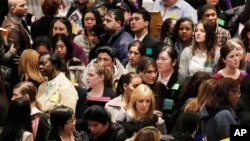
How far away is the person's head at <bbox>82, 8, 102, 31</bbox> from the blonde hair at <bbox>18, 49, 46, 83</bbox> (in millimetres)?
1935

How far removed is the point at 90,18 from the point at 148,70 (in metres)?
2.48

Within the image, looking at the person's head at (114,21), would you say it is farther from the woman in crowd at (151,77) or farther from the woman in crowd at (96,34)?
the woman in crowd at (151,77)

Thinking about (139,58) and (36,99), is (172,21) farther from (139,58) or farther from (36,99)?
(36,99)

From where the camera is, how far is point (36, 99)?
36.0 feet

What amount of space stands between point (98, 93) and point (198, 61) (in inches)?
54.1

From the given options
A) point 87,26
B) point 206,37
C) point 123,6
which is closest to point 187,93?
point 206,37

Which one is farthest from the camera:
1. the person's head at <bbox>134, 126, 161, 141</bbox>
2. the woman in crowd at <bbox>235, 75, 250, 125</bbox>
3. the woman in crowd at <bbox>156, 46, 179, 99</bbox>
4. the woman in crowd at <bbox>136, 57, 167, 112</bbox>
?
the woman in crowd at <bbox>156, 46, 179, 99</bbox>

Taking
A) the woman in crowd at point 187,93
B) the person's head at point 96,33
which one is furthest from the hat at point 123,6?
the woman in crowd at point 187,93

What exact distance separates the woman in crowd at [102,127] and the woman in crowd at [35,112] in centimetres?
49

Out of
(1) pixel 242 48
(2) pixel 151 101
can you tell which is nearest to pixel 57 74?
(2) pixel 151 101

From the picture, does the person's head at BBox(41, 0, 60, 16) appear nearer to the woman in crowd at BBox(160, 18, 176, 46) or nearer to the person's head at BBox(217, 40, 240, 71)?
the woman in crowd at BBox(160, 18, 176, 46)

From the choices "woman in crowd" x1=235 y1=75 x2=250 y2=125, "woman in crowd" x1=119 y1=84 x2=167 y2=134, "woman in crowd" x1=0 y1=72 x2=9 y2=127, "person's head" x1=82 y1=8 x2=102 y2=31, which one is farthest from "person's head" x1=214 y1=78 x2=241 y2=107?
"person's head" x1=82 y1=8 x2=102 y2=31

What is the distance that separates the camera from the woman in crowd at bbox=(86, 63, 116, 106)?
11.7 m

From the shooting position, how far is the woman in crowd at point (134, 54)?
41.2 feet
